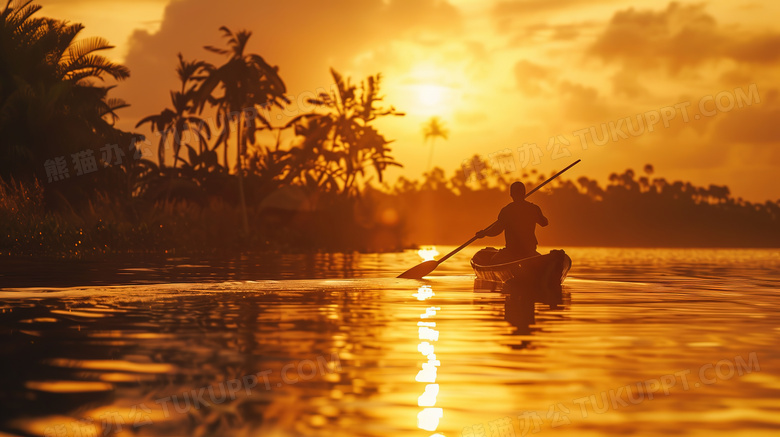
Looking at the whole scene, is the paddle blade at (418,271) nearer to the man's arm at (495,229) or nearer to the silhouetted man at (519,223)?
the man's arm at (495,229)

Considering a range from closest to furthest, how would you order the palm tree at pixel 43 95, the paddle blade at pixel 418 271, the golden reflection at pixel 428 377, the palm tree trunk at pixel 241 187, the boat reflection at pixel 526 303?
the golden reflection at pixel 428 377
the boat reflection at pixel 526 303
the paddle blade at pixel 418 271
the palm tree at pixel 43 95
the palm tree trunk at pixel 241 187

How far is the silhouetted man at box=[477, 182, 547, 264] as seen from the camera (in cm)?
1809

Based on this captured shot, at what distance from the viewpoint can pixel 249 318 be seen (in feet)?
40.4

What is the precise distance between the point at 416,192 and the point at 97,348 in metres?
129

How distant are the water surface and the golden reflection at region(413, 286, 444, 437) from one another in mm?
17

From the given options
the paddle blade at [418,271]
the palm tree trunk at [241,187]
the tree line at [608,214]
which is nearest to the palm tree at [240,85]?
the palm tree trunk at [241,187]

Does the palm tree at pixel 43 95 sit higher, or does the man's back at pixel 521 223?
the palm tree at pixel 43 95

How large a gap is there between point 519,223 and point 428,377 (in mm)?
11059

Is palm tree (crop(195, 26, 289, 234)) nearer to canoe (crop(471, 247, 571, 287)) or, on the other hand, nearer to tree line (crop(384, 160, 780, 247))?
canoe (crop(471, 247, 571, 287))

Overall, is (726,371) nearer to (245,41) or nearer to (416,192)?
(245,41)

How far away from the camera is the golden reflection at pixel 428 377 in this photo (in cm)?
585

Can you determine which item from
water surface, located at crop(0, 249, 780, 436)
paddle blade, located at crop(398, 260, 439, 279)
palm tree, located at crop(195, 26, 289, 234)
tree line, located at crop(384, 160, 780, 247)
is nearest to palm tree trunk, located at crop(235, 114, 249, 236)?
palm tree, located at crop(195, 26, 289, 234)

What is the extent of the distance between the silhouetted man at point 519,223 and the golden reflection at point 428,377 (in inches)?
223

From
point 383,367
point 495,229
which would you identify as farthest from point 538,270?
point 383,367
